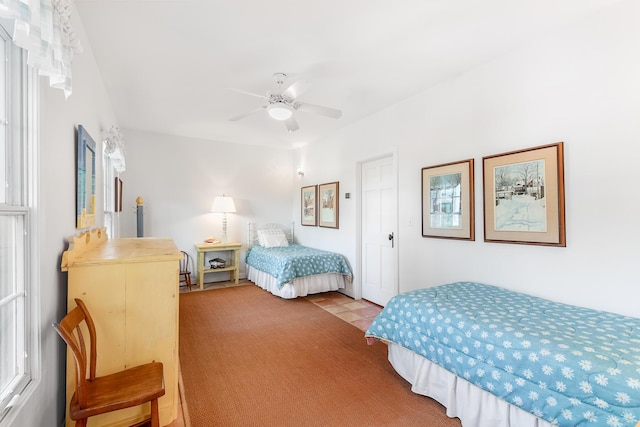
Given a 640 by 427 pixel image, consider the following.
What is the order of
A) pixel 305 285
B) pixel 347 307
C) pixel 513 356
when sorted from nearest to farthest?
pixel 513 356 → pixel 347 307 → pixel 305 285

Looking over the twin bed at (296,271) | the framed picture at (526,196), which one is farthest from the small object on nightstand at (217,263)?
the framed picture at (526,196)

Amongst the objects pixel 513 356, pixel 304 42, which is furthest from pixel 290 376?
pixel 304 42

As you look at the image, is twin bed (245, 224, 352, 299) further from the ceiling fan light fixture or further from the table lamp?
the ceiling fan light fixture

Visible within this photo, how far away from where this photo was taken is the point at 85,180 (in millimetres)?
2076

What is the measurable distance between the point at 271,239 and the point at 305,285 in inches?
54.2

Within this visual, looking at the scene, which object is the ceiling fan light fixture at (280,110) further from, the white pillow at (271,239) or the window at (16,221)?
the white pillow at (271,239)

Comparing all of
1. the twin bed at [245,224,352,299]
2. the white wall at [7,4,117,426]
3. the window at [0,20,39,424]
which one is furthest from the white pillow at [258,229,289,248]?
the window at [0,20,39,424]

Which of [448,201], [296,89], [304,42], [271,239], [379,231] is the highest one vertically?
[304,42]

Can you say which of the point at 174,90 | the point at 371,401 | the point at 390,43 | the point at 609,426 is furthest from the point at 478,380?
the point at 174,90

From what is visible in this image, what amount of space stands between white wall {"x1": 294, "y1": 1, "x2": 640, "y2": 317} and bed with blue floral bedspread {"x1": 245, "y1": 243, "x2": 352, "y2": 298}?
139 centimetres

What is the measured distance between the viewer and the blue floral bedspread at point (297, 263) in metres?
4.12

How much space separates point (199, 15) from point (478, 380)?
2917mm

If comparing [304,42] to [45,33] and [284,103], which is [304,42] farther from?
[45,33]

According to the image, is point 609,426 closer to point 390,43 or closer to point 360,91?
point 390,43
